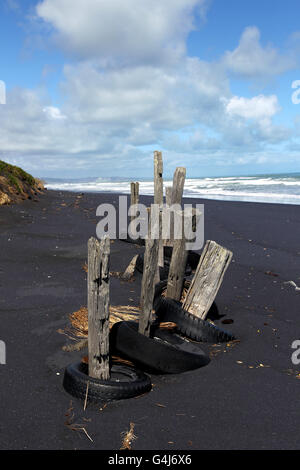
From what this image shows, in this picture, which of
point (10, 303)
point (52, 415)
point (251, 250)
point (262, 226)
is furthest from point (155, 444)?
point (262, 226)

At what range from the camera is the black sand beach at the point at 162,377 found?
3.61 metres

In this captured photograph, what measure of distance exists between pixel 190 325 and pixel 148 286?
1.17 m

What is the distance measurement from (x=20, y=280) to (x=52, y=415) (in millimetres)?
5074

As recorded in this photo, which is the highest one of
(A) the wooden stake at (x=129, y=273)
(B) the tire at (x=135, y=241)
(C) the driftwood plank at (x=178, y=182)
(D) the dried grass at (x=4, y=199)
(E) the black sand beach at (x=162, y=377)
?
(C) the driftwood plank at (x=178, y=182)

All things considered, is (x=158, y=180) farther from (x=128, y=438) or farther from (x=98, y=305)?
(x=128, y=438)

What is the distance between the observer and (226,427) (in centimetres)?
374

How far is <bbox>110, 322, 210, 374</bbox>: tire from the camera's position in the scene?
4652mm

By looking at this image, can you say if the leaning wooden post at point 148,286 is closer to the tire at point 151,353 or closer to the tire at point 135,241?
the tire at point 151,353

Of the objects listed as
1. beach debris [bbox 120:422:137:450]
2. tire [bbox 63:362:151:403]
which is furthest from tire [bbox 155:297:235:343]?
beach debris [bbox 120:422:137:450]

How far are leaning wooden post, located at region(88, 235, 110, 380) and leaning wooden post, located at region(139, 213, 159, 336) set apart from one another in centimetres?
80

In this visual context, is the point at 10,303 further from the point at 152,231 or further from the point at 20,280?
the point at 152,231

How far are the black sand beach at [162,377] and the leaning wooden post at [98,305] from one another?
435mm

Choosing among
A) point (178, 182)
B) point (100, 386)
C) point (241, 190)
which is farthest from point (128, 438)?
point (241, 190)

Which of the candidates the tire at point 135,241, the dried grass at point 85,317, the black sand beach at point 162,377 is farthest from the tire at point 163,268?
the tire at point 135,241
